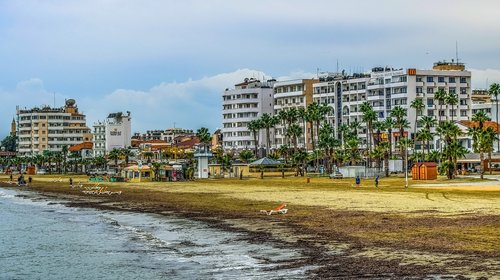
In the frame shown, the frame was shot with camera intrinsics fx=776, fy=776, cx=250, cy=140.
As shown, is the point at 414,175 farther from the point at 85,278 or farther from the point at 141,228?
the point at 85,278

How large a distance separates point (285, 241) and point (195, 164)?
3824 inches

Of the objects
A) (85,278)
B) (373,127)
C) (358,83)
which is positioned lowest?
(85,278)

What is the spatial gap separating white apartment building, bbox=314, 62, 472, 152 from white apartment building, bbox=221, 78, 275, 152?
860 inches

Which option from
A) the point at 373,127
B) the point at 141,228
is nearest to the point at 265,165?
the point at 373,127

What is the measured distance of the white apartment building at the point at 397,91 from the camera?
152250 mm

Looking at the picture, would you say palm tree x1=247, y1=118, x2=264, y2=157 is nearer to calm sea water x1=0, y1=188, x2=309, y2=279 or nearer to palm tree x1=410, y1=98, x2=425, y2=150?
palm tree x1=410, y1=98, x2=425, y2=150

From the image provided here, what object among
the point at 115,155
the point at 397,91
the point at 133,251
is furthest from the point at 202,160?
the point at 133,251

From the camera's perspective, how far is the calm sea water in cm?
2805

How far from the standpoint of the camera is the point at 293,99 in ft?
582

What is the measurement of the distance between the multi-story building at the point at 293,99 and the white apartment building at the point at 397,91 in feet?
20.9

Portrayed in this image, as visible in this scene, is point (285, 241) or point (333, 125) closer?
point (285, 241)

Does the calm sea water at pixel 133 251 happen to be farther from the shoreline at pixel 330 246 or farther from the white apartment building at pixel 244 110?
the white apartment building at pixel 244 110

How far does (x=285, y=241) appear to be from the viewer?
34.5 m

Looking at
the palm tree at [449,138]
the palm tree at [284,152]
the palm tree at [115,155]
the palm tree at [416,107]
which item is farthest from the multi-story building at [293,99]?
the palm tree at [449,138]
